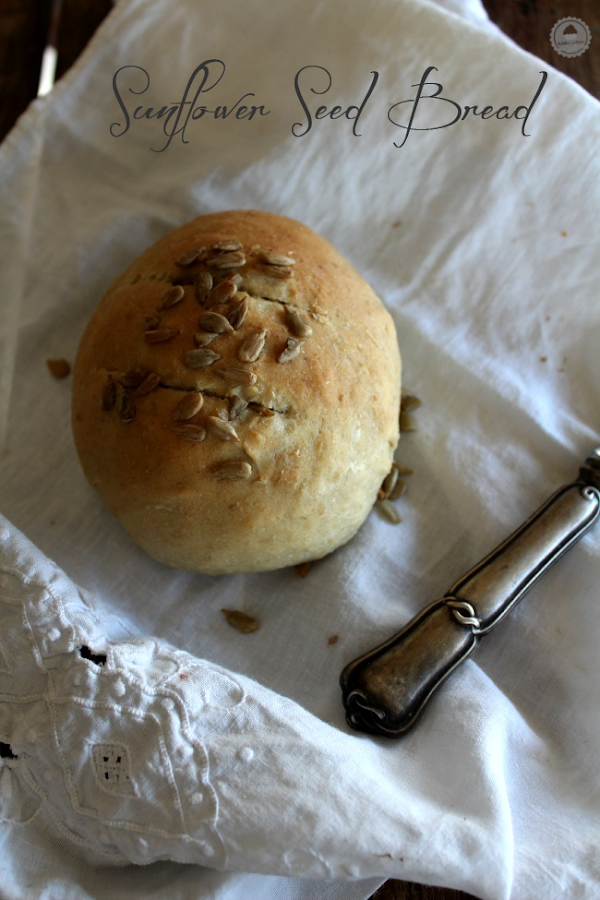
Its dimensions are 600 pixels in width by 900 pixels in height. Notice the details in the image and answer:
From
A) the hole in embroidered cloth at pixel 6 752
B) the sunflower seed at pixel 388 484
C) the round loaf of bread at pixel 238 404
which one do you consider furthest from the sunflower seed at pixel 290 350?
the hole in embroidered cloth at pixel 6 752

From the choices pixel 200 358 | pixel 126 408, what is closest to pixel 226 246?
pixel 200 358

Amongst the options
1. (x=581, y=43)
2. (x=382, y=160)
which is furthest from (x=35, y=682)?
(x=581, y=43)

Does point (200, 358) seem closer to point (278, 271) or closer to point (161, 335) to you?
point (161, 335)

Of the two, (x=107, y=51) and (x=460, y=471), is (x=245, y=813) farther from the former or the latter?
(x=107, y=51)

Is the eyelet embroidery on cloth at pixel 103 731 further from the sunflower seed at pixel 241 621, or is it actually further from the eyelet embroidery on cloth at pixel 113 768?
the sunflower seed at pixel 241 621

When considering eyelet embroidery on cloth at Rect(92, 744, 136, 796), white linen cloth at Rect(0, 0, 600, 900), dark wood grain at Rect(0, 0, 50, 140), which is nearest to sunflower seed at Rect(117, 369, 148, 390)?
white linen cloth at Rect(0, 0, 600, 900)

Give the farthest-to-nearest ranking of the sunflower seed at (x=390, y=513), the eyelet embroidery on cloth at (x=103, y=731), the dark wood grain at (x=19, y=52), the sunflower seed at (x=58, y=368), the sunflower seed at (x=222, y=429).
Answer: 1. the dark wood grain at (x=19, y=52)
2. the sunflower seed at (x=58, y=368)
3. the sunflower seed at (x=390, y=513)
4. the sunflower seed at (x=222, y=429)
5. the eyelet embroidery on cloth at (x=103, y=731)
